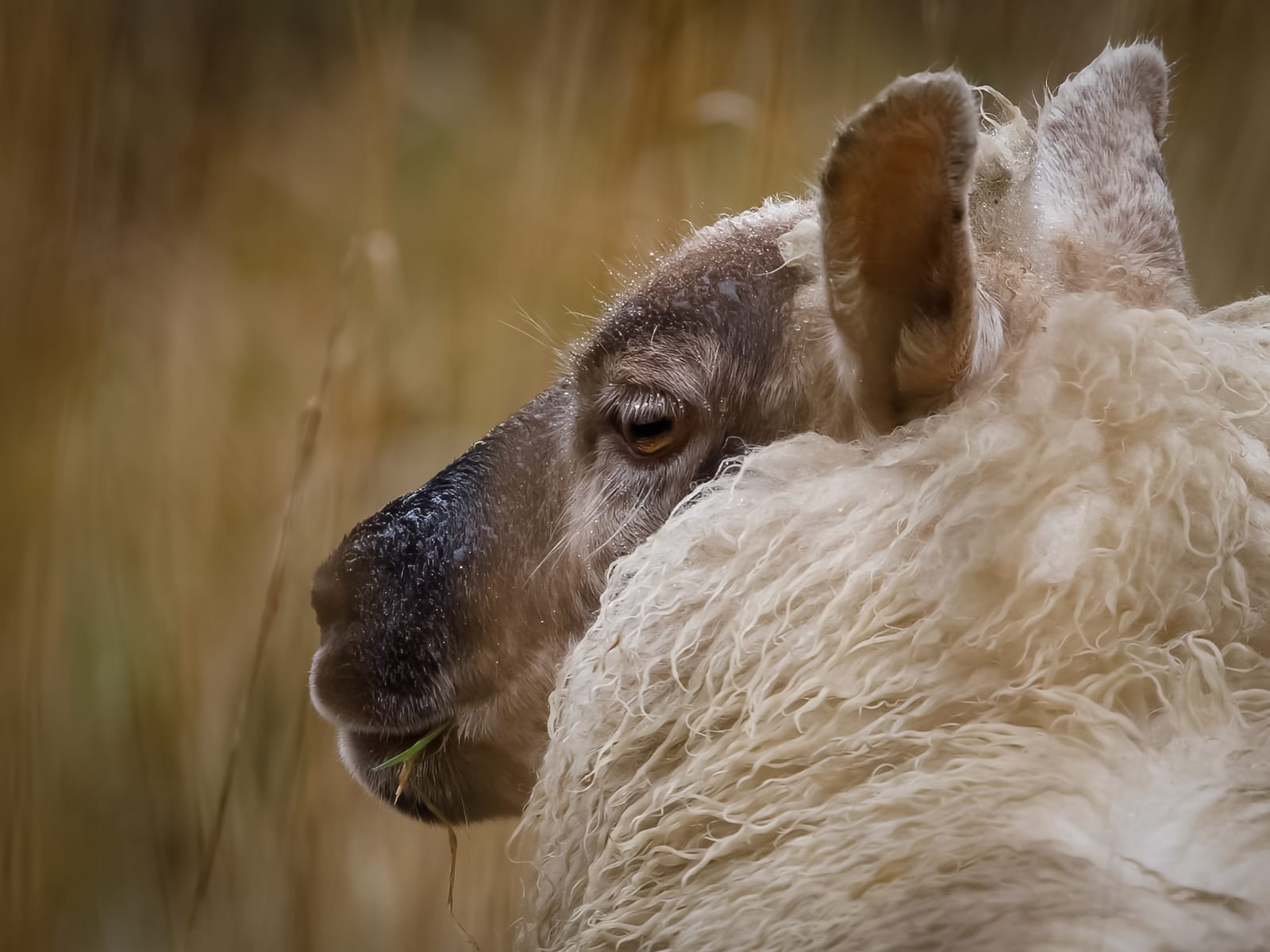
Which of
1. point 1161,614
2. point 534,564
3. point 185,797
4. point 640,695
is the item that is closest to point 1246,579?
point 1161,614

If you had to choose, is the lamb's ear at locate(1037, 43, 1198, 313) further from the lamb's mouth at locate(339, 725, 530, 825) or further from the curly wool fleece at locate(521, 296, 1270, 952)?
the lamb's mouth at locate(339, 725, 530, 825)

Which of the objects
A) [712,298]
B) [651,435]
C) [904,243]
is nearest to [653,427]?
[651,435]

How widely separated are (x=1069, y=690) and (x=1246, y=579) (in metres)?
0.16

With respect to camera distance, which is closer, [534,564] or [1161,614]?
[1161,614]

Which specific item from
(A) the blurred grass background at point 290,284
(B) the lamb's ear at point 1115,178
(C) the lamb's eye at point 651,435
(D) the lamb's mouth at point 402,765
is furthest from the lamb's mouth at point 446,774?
(B) the lamb's ear at point 1115,178

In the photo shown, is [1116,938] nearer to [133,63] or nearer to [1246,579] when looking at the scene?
[1246,579]

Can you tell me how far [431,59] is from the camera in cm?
132

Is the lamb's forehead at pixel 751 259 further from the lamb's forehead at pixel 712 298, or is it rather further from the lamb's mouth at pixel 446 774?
the lamb's mouth at pixel 446 774

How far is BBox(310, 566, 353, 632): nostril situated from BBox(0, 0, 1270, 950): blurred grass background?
0.17m

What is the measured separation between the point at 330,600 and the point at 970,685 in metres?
0.77

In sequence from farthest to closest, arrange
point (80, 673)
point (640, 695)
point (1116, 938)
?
point (80, 673) < point (640, 695) < point (1116, 938)

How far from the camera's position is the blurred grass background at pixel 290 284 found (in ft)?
3.82

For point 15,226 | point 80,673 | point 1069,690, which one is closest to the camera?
point 1069,690

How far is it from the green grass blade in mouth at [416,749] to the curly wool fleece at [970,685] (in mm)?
283
